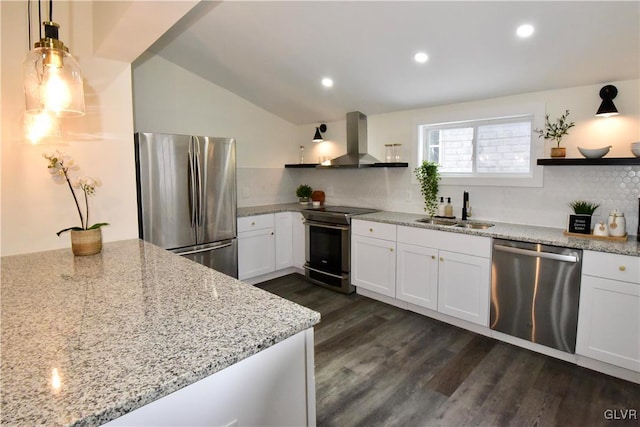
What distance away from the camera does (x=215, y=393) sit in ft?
3.00

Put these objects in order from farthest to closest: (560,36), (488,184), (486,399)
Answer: (488,184) < (560,36) < (486,399)

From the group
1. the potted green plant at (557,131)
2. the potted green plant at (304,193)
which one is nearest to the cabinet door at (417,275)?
the potted green plant at (557,131)

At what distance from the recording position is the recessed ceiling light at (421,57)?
2850 millimetres

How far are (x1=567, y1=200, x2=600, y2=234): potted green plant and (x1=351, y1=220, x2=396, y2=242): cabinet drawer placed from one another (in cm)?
142

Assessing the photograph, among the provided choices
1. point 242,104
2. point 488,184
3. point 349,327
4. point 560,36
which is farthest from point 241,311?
point 242,104

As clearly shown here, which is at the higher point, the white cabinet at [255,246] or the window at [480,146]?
the window at [480,146]

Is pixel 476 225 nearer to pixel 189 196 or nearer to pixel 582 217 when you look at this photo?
pixel 582 217

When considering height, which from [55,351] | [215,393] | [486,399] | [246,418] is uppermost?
[55,351]

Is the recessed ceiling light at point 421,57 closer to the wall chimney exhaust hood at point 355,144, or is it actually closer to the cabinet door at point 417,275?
the wall chimney exhaust hood at point 355,144

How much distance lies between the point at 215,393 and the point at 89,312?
570 millimetres

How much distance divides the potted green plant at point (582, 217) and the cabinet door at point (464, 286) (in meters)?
0.68

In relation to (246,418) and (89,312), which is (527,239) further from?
(89,312)
